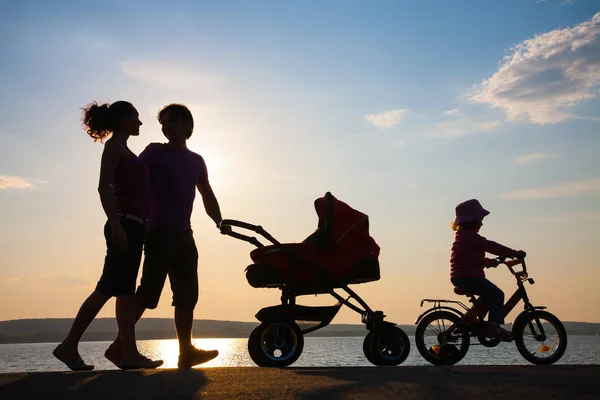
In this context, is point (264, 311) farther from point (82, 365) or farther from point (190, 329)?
point (82, 365)

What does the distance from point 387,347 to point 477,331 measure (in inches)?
49.5

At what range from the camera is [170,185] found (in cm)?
717

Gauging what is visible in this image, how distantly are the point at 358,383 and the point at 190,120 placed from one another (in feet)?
12.0

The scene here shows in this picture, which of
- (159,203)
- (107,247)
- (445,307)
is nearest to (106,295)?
(107,247)

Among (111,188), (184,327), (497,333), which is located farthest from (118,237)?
(497,333)

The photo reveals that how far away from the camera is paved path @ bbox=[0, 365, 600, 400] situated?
174 inches

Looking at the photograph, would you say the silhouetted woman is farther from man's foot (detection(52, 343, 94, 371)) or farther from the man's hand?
the man's hand

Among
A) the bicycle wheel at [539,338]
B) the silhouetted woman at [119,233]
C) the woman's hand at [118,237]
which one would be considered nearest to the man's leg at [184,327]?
the silhouetted woman at [119,233]

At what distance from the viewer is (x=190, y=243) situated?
7285 millimetres

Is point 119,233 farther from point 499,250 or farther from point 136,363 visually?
point 499,250

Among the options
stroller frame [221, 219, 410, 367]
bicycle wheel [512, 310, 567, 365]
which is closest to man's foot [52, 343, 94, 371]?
stroller frame [221, 219, 410, 367]

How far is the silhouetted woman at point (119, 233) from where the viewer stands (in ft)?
21.1

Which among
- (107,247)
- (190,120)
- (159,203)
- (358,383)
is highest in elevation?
(190,120)

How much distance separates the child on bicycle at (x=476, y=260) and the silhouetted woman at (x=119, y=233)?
12.9ft
